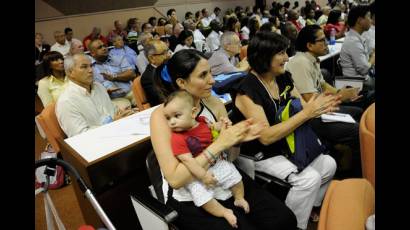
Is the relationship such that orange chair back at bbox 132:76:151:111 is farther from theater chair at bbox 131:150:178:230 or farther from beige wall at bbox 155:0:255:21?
beige wall at bbox 155:0:255:21

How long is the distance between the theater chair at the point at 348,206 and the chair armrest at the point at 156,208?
75 centimetres

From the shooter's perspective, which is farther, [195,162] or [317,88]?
[317,88]

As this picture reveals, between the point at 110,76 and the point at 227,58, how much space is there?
173 cm

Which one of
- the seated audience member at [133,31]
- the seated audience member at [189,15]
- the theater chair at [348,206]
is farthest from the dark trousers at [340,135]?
the seated audience member at [189,15]

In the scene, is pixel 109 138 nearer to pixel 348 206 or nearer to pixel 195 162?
pixel 195 162

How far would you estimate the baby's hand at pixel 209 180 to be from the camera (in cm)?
143

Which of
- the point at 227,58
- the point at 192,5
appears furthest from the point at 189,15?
the point at 227,58

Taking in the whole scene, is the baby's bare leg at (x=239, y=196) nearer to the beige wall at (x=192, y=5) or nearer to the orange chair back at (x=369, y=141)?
the orange chair back at (x=369, y=141)

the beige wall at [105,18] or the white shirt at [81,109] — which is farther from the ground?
the beige wall at [105,18]

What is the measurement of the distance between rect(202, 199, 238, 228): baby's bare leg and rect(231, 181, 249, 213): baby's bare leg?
0.29ft

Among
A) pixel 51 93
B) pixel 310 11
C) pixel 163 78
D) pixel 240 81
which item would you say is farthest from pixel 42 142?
pixel 310 11

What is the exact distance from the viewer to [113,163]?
171cm

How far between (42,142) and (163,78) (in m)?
2.91
